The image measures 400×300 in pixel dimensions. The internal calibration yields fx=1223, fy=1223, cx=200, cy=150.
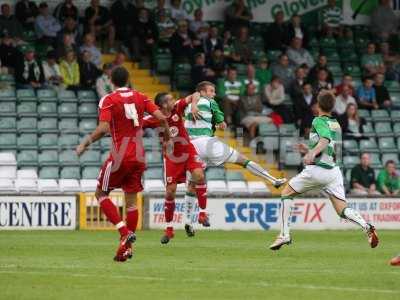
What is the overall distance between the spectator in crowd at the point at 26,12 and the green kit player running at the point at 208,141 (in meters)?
9.05

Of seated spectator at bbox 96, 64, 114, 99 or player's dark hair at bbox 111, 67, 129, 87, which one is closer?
player's dark hair at bbox 111, 67, 129, 87

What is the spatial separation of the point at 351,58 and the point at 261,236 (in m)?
11.0

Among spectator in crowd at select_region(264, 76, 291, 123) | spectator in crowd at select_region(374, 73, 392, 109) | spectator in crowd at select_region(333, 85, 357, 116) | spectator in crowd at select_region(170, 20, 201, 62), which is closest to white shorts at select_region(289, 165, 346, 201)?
spectator in crowd at select_region(264, 76, 291, 123)

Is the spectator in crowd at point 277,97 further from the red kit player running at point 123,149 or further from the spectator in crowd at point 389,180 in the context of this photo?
the red kit player running at point 123,149

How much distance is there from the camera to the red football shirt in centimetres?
1445

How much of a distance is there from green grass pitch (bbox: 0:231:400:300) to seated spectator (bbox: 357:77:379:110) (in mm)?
9472

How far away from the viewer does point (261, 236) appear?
67.2 feet

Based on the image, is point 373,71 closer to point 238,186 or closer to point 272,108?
point 272,108

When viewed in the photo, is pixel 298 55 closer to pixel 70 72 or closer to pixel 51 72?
pixel 70 72

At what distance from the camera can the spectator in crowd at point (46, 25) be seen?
88.9 feet

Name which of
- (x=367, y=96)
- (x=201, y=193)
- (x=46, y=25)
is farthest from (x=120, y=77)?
(x=367, y=96)

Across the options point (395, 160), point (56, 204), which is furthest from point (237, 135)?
point (56, 204)

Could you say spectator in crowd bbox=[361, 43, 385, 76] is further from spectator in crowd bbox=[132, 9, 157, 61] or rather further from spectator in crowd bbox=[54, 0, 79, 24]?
spectator in crowd bbox=[54, 0, 79, 24]

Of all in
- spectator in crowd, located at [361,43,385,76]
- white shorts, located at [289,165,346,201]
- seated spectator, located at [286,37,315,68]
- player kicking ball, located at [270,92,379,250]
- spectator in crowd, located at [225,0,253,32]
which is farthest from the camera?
spectator in crowd, located at [361,43,385,76]
